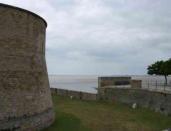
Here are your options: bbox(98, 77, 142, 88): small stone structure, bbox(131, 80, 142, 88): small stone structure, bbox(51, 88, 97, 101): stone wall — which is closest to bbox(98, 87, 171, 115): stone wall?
bbox(51, 88, 97, 101): stone wall

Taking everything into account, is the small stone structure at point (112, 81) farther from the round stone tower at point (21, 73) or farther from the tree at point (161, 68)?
the round stone tower at point (21, 73)

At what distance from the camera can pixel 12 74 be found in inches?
356

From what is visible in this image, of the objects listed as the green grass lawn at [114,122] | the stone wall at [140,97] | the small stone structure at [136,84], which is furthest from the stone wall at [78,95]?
the green grass lawn at [114,122]

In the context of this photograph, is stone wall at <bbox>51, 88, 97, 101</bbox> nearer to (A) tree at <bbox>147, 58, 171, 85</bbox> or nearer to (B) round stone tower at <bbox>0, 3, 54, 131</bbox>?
(B) round stone tower at <bbox>0, 3, 54, 131</bbox>

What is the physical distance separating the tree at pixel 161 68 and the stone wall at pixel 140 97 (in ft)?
45.8

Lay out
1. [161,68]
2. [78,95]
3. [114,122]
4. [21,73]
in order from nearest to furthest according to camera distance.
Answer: [21,73] < [114,122] < [78,95] < [161,68]

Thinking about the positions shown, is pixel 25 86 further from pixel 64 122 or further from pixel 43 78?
pixel 64 122

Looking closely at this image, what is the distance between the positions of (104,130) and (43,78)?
525cm

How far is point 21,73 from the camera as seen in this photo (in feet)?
30.9

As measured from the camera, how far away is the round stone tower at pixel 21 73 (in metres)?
8.74

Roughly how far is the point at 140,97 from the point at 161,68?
51.0ft

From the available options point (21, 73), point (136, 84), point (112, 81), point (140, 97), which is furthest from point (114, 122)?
point (112, 81)

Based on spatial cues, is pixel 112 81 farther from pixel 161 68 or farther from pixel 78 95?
pixel 161 68


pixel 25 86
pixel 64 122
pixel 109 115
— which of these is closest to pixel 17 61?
pixel 25 86
